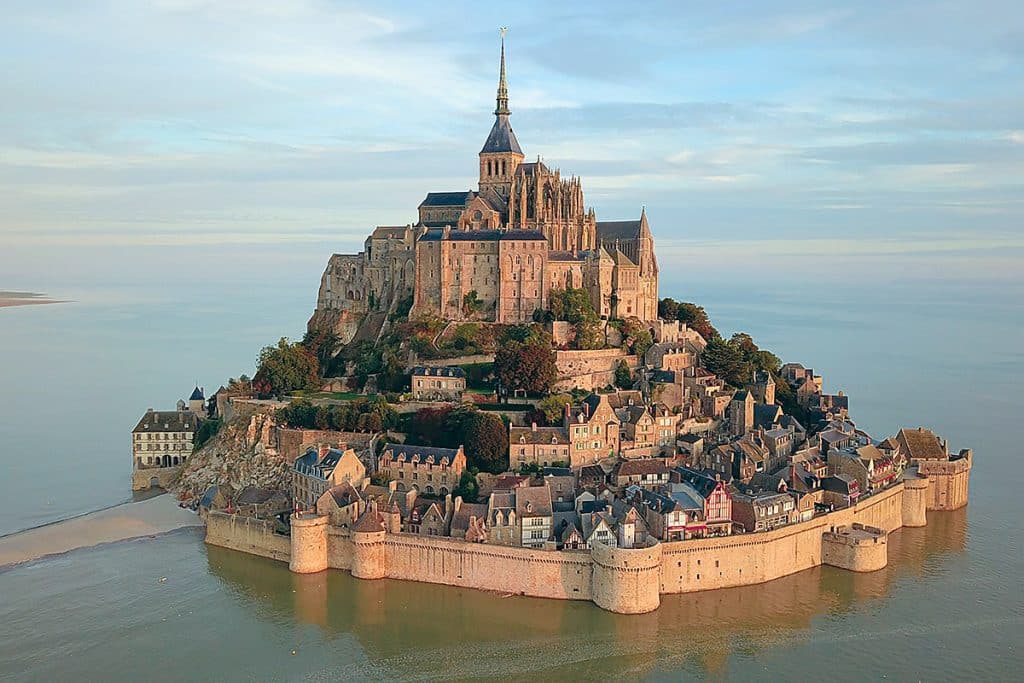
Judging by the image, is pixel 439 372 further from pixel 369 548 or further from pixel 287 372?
pixel 369 548

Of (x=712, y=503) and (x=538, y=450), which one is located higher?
(x=538, y=450)

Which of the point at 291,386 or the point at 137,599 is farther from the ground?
the point at 291,386

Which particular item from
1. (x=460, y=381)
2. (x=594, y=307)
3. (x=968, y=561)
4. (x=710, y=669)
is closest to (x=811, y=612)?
(x=710, y=669)

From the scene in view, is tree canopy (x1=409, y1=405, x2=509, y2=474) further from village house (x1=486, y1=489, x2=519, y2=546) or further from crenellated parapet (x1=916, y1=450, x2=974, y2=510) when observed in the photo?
crenellated parapet (x1=916, y1=450, x2=974, y2=510)

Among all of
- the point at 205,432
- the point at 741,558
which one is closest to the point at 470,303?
the point at 205,432

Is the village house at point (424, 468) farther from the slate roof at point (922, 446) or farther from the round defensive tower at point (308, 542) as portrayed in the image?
the slate roof at point (922, 446)

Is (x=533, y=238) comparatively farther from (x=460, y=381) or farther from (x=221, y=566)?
(x=221, y=566)
